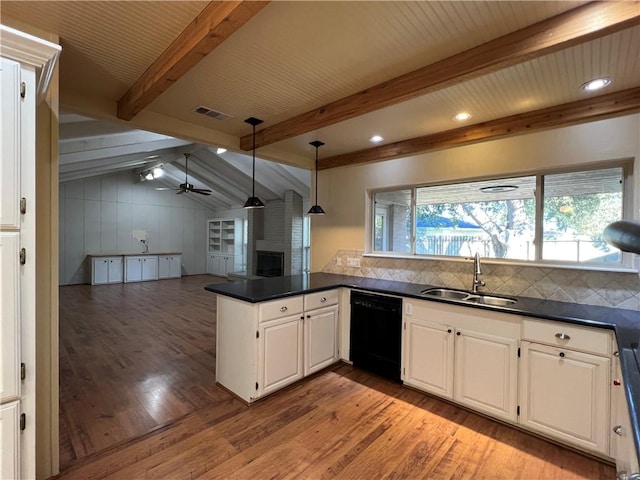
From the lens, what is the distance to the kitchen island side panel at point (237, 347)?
8.24 feet

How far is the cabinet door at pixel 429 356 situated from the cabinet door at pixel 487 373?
0.07 m

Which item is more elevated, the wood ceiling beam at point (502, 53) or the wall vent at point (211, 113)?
the wall vent at point (211, 113)

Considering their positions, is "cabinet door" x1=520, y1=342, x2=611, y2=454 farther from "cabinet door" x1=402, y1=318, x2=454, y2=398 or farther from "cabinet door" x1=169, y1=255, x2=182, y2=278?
"cabinet door" x1=169, y1=255, x2=182, y2=278

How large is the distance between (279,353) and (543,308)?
2.06m

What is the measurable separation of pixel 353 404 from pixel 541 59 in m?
2.75

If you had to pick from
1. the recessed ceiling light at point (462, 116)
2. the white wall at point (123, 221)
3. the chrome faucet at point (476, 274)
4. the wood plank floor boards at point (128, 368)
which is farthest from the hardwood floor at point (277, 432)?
the white wall at point (123, 221)

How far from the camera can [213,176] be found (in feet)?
28.4

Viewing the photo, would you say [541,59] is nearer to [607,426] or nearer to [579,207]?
[579,207]

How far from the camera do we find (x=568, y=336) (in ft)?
6.58

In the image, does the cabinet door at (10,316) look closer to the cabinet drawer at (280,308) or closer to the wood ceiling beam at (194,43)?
the wood ceiling beam at (194,43)

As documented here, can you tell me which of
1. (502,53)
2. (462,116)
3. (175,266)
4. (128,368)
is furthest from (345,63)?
(175,266)

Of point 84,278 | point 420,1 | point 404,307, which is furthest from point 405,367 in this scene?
point 84,278

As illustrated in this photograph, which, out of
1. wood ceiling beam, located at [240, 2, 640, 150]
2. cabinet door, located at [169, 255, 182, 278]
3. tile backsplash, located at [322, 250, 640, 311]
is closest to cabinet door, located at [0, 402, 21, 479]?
wood ceiling beam, located at [240, 2, 640, 150]

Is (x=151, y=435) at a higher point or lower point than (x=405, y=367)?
lower
